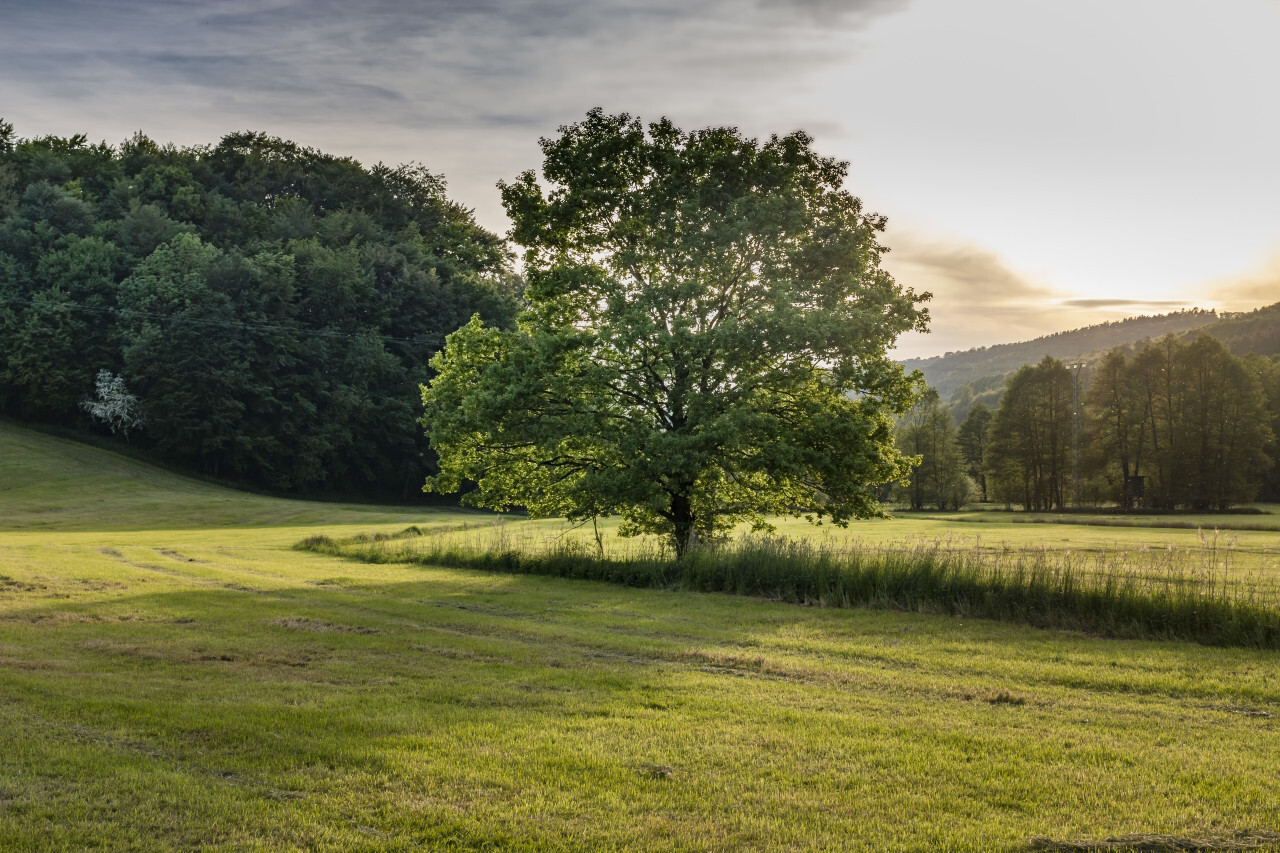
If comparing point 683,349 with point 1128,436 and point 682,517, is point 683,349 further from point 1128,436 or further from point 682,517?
point 1128,436

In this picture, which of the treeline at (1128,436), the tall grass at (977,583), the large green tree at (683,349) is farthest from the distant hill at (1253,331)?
the tall grass at (977,583)

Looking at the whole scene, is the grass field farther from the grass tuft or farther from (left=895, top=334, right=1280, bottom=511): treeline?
(left=895, top=334, right=1280, bottom=511): treeline

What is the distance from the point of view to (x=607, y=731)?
8016 mm

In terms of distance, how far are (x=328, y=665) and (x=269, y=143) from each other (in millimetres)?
99982

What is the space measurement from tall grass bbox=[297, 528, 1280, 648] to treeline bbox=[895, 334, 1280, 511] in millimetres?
61680

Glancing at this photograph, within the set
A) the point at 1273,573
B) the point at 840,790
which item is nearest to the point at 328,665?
the point at 840,790

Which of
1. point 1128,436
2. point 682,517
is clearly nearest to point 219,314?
point 682,517

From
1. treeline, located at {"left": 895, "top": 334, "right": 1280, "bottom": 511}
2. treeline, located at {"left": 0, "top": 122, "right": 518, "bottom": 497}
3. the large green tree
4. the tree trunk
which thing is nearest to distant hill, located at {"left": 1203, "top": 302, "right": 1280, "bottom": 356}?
treeline, located at {"left": 895, "top": 334, "right": 1280, "bottom": 511}

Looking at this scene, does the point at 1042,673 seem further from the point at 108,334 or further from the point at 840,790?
the point at 108,334

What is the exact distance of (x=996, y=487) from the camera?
9425cm

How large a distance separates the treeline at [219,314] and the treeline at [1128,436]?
152ft

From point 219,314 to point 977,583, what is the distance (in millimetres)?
65361

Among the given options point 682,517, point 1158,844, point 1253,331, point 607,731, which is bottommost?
point 607,731

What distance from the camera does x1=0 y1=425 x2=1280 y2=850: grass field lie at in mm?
5871
